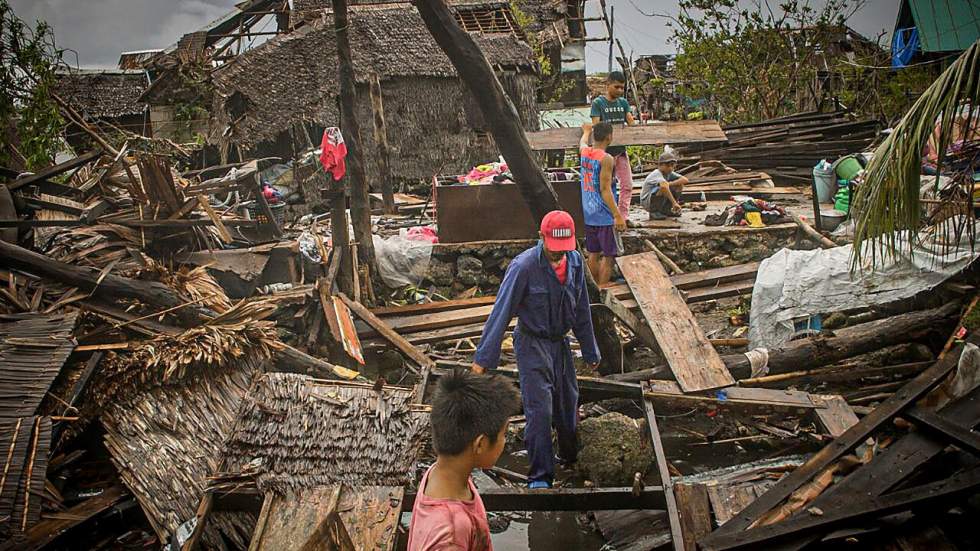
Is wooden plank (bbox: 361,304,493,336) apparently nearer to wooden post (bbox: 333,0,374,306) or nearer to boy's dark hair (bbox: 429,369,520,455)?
wooden post (bbox: 333,0,374,306)

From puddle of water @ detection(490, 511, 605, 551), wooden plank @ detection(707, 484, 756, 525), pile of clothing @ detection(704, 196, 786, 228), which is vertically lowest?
puddle of water @ detection(490, 511, 605, 551)

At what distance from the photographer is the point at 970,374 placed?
172 inches

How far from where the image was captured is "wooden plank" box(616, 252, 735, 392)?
550 cm

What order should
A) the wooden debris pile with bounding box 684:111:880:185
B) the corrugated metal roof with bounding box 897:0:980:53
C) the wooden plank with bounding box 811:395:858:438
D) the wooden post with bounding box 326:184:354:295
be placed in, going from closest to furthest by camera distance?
the wooden plank with bounding box 811:395:858:438 < the wooden post with bounding box 326:184:354:295 < the corrugated metal roof with bounding box 897:0:980:53 < the wooden debris pile with bounding box 684:111:880:185

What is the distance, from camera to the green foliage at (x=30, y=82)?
8859 millimetres

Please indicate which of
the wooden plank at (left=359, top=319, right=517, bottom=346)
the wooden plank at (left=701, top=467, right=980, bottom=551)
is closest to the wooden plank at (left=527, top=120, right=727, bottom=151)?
the wooden plank at (left=359, top=319, right=517, bottom=346)

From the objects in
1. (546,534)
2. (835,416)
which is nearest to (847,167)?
(835,416)

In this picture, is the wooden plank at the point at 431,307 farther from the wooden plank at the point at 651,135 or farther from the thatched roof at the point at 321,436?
the thatched roof at the point at 321,436

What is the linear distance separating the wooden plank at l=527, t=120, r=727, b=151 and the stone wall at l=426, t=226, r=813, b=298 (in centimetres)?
139

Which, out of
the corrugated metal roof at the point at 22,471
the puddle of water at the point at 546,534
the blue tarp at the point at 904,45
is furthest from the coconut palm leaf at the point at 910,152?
the blue tarp at the point at 904,45

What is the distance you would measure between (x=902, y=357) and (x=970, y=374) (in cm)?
185

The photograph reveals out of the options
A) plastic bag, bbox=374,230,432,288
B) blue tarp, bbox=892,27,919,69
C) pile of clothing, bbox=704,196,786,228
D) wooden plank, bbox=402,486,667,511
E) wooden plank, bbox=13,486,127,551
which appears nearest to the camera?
wooden plank, bbox=13,486,127,551

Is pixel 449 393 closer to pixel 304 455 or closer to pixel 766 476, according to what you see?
pixel 304 455

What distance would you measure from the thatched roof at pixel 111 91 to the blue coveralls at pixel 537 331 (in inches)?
719
